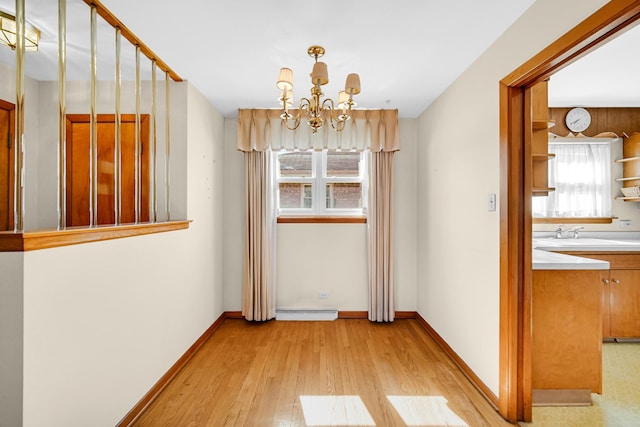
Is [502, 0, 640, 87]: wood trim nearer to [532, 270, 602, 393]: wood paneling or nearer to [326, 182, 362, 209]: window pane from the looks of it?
[532, 270, 602, 393]: wood paneling

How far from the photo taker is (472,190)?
231cm

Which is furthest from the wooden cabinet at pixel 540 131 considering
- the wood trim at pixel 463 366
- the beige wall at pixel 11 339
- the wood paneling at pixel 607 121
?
the beige wall at pixel 11 339

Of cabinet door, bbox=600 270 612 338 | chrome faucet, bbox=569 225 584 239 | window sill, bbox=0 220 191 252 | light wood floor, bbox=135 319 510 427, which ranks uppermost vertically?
window sill, bbox=0 220 191 252

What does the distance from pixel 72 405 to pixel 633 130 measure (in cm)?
532

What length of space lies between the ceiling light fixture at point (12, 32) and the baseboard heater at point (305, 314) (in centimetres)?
308

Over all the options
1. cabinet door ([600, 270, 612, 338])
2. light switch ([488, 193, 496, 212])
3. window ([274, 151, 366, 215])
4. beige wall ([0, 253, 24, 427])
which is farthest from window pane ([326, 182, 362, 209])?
beige wall ([0, 253, 24, 427])

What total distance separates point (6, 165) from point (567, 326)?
426 cm

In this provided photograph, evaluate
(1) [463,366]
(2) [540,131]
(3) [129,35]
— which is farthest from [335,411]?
(3) [129,35]

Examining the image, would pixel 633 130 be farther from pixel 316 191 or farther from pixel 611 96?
pixel 316 191

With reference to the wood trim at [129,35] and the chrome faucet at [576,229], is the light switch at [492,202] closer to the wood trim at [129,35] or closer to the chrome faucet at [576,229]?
the chrome faucet at [576,229]

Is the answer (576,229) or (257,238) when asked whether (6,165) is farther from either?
(576,229)

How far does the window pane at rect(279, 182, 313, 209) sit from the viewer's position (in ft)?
12.2

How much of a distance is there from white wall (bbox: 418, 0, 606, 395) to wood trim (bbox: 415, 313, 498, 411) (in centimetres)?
5

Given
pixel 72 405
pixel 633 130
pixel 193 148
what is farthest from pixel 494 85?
pixel 72 405
